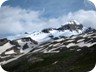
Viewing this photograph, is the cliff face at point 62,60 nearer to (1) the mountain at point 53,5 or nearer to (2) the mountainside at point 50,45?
(2) the mountainside at point 50,45

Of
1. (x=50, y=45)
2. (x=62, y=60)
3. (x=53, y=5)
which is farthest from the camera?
(x=62, y=60)

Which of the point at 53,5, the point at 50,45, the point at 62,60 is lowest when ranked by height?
the point at 62,60

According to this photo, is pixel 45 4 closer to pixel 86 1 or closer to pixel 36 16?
pixel 36 16

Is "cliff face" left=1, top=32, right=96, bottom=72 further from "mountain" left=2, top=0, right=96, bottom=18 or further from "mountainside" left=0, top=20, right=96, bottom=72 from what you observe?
"mountain" left=2, top=0, right=96, bottom=18

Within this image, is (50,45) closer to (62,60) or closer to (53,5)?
(62,60)

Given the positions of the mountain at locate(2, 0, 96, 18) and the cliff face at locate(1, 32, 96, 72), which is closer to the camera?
the mountain at locate(2, 0, 96, 18)

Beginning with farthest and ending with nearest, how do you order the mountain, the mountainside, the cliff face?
the cliff face → the mountainside → the mountain

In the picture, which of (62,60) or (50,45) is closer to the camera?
(50,45)

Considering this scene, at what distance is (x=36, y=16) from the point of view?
5.66m

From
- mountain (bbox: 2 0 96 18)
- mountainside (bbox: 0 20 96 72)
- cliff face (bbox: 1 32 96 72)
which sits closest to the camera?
mountain (bbox: 2 0 96 18)

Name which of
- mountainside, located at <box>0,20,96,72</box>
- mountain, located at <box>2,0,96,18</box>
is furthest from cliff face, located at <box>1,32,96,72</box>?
mountain, located at <box>2,0,96,18</box>

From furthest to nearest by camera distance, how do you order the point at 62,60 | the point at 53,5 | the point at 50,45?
Answer: the point at 62,60
the point at 50,45
the point at 53,5

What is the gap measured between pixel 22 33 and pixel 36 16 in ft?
1.55

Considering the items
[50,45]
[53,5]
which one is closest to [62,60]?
[50,45]
